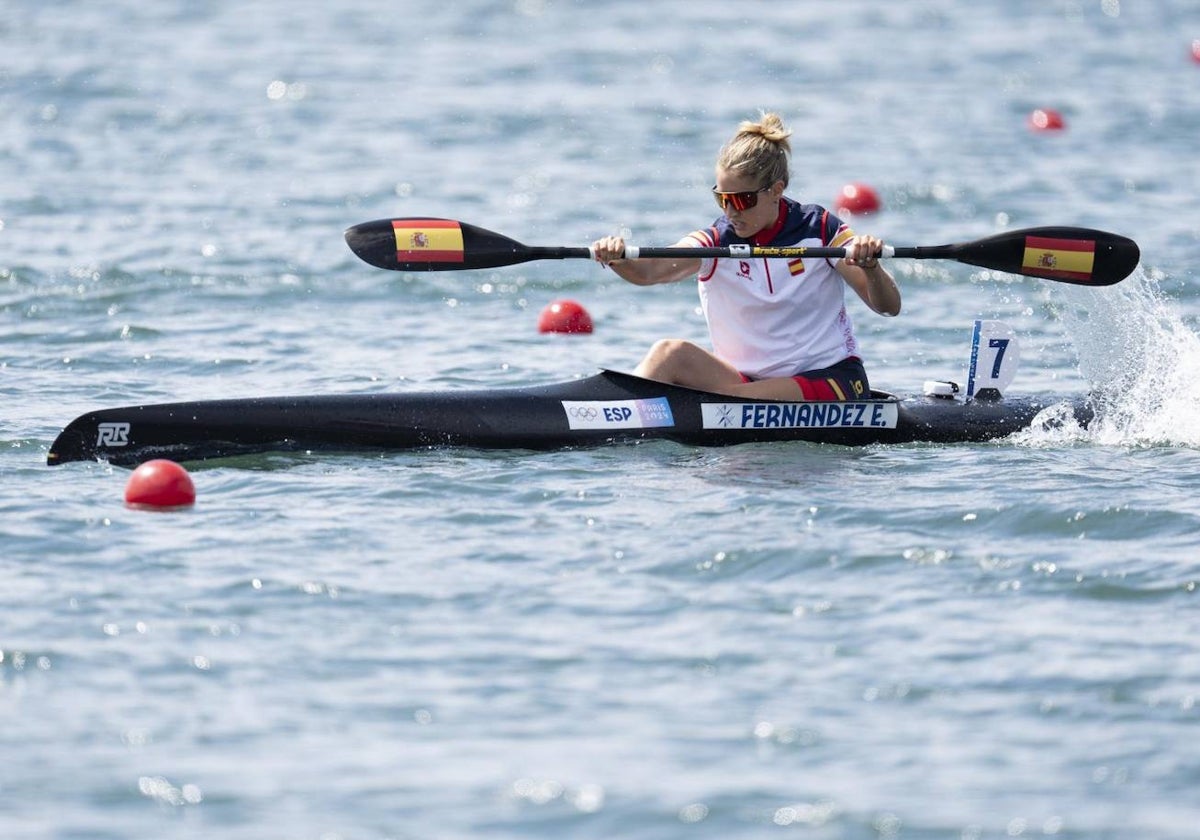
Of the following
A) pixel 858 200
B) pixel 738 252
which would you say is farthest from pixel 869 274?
pixel 858 200

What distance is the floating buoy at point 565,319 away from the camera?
450 inches

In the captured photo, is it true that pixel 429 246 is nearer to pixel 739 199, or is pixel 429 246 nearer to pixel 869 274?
pixel 739 199

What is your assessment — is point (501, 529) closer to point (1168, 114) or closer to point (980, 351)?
point (980, 351)

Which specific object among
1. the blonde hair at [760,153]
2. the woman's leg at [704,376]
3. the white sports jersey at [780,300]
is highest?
the blonde hair at [760,153]

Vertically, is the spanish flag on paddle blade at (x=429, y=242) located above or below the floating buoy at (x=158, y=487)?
above

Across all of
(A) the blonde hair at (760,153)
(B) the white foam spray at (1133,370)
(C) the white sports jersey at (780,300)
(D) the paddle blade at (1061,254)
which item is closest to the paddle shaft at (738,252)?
(C) the white sports jersey at (780,300)

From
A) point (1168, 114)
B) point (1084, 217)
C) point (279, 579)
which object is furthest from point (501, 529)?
point (1168, 114)

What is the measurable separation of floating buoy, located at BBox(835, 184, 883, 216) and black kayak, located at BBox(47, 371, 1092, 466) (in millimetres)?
7235

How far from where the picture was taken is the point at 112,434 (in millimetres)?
7637

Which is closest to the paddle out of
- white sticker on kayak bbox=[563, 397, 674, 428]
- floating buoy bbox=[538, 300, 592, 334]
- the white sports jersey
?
the white sports jersey

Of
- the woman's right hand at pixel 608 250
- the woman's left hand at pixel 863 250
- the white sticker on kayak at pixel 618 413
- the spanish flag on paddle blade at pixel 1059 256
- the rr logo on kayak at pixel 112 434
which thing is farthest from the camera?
the spanish flag on paddle blade at pixel 1059 256

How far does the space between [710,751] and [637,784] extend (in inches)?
10.9

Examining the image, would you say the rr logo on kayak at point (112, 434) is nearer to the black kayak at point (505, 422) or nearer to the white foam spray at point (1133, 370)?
the black kayak at point (505, 422)

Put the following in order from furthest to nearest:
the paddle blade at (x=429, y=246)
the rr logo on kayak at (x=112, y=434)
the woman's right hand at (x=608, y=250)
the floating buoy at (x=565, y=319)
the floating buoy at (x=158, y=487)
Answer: the floating buoy at (x=565, y=319) < the paddle blade at (x=429, y=246) < the woman's right hand at (x=608, y=250) < the rr logo on kayak at (x=112, y=434) < the floating buoy at (x=158, y=487)
